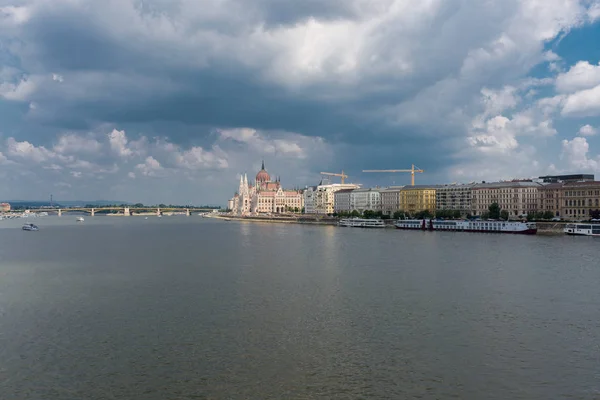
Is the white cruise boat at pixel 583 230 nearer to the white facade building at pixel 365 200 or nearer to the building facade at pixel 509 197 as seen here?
the building facade at pixel 509 197

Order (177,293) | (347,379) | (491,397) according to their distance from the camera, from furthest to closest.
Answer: (177,293)
(347,379)
(491,397)

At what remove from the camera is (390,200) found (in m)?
133

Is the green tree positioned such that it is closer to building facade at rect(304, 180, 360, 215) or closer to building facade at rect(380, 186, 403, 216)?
building facade at rect(380, 186, 403, 216)

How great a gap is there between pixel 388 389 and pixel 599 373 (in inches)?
233

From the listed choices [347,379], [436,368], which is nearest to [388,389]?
[347,379]

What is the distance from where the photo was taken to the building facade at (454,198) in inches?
4353

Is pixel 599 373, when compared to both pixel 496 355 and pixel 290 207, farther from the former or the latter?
pixel 290 207

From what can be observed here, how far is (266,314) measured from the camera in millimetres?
21406

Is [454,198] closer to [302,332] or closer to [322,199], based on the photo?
[322,199]

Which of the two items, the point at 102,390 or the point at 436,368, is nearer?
the point at 102,390

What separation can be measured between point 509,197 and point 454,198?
15.3 metres

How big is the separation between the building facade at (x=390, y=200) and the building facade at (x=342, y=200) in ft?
48.3

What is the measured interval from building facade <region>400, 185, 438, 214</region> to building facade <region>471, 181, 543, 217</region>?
11771 mm

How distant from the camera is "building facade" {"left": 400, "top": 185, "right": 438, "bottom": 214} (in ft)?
393
